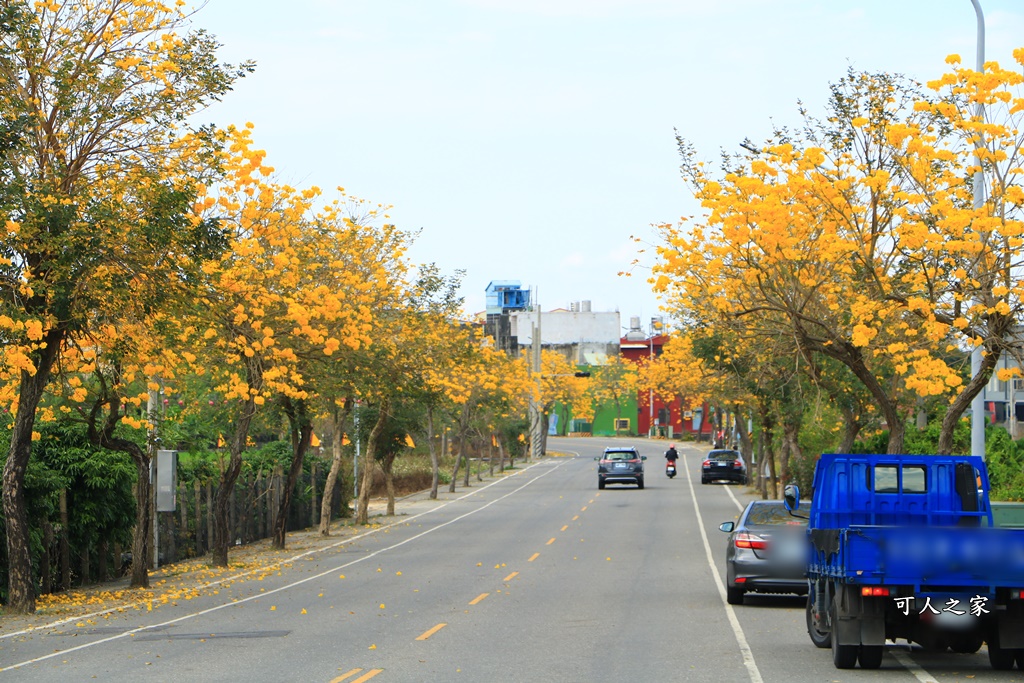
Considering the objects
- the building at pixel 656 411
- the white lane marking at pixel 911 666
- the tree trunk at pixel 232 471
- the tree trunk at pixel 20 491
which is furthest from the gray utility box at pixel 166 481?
the building at pixel 656 411

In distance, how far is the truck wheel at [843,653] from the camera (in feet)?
38.6

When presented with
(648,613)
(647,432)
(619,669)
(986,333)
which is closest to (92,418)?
(648,613)

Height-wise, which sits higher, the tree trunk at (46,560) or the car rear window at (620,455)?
the car rear window at (620,455)

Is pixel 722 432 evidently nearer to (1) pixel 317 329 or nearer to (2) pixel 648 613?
Result: (1) pixel 317 329

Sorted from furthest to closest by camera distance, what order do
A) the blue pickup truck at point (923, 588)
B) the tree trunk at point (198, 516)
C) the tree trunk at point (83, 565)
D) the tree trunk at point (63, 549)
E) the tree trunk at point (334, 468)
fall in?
the tree trunk at point (334, 468), the tree trunk at point (198, 516), the tree trunk at point (83, 565), the tree trunk at point (63, 549), the blue pickup truck at point (923, 588)

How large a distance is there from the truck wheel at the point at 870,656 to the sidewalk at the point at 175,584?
1068cm

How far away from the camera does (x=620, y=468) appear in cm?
5659

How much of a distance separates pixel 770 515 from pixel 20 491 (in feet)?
36.9

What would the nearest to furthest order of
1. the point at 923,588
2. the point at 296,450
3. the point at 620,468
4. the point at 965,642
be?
1. the point at 923,588
2. the point at 965,642
3. the point at 296,450
4. the point at 620,468

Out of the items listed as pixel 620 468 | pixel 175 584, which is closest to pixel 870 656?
pixel 175 584

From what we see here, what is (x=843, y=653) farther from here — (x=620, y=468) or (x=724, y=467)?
(x=724, y=467)

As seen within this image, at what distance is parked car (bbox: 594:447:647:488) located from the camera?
2228 inches

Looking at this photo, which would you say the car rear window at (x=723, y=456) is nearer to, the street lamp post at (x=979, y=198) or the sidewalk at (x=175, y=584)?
the sidewalk at (x=175, y=584)

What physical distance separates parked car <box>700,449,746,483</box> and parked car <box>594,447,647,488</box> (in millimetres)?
4794
